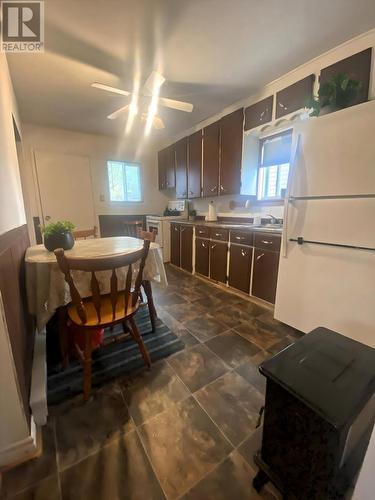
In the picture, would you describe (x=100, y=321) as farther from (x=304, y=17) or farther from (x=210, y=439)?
(x=304, y=17)

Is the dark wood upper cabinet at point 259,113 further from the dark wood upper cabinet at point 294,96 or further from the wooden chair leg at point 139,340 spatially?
the wooden chair leg at point 139,340

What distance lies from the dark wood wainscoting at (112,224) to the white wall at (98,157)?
0.10 metres

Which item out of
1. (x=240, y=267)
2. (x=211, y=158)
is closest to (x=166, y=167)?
(x=211, y=158)

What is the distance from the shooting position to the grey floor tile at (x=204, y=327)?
1928mm

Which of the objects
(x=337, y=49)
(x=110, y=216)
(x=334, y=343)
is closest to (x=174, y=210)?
(x=110, y=216)

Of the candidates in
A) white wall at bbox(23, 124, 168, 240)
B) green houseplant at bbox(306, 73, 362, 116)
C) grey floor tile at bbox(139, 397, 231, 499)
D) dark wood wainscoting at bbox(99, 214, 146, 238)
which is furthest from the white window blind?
grey floor tile at bbox(139, 397, 231, 499)

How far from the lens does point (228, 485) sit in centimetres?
89

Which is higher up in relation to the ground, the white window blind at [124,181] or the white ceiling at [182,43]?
the white ceiling at [182,43]

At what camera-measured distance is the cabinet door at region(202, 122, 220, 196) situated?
3195 mm

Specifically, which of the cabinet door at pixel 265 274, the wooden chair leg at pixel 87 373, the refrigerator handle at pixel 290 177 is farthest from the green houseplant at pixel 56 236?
the cabinet door at pixel 265 274

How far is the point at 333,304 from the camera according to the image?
1622 millimetres

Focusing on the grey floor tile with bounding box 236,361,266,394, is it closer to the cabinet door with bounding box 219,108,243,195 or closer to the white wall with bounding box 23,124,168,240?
the cabinet door with bounding box 219,108,243,195

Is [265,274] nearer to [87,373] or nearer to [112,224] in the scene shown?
[87,373]

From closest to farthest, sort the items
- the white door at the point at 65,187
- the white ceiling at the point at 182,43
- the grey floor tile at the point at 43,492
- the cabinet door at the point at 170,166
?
the grey floor tile at the point at 43,492
the white ceiling at the point at 182,43
the white door at the point at 65,187
the cabinet door at the point at 170,166
